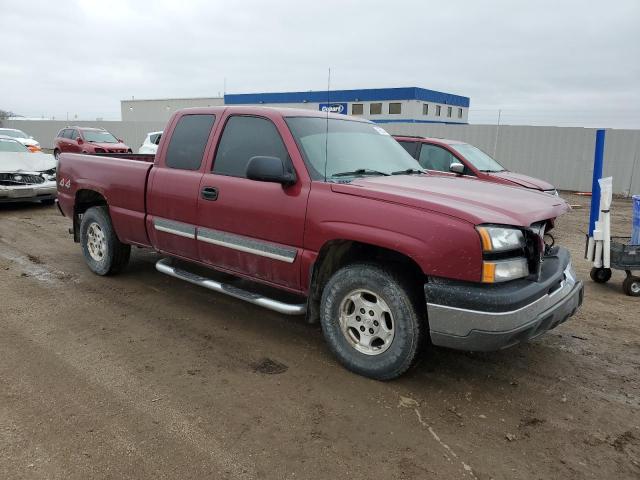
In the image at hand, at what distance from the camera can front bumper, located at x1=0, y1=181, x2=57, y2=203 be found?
10.1 meters

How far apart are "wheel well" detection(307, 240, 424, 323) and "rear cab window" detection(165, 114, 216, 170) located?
1.64 metres

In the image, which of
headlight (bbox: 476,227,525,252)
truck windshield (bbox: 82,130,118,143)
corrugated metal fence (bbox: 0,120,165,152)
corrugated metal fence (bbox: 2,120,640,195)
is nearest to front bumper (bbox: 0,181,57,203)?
headlight (bbox: 476,227,525,252)

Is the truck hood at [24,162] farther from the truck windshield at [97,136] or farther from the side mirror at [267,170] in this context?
the truck windshield at [97,136]

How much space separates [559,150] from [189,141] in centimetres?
1648

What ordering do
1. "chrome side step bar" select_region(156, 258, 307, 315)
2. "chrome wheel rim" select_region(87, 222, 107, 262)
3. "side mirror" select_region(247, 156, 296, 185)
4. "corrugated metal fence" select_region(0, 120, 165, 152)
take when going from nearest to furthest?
"side mirror" select_region(247, 156, 296, 185), "chrome side step bar" select_region(156, 258, 307, 315), "chrome wheel rim" select_region(87, 222, 107, 262), "corrugated metal fence" select_region(0, 120, 165, 152)

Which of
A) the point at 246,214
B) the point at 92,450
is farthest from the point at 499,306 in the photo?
the point at 92,450

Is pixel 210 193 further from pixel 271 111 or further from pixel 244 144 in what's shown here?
pixel 271 111

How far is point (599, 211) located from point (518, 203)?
2774mm

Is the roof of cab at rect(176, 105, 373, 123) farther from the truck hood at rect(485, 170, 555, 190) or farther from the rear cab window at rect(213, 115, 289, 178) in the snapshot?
the truck hood at rect(485, 170, 555, 190)

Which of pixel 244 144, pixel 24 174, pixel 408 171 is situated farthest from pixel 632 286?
pixel 24 174

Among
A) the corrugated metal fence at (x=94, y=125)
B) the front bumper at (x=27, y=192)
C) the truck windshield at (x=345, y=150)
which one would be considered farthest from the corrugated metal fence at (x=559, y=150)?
the corrugated metal fence at (x=94, y=125)

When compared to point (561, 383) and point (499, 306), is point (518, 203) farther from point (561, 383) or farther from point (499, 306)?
point (561, 383)

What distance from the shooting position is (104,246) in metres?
5.86

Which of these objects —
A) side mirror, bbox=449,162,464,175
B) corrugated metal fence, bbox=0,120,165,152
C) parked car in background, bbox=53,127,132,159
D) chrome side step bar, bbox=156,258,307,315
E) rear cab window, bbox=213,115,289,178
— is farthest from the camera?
corrugated metal fence, bbox=0,120,165,152
